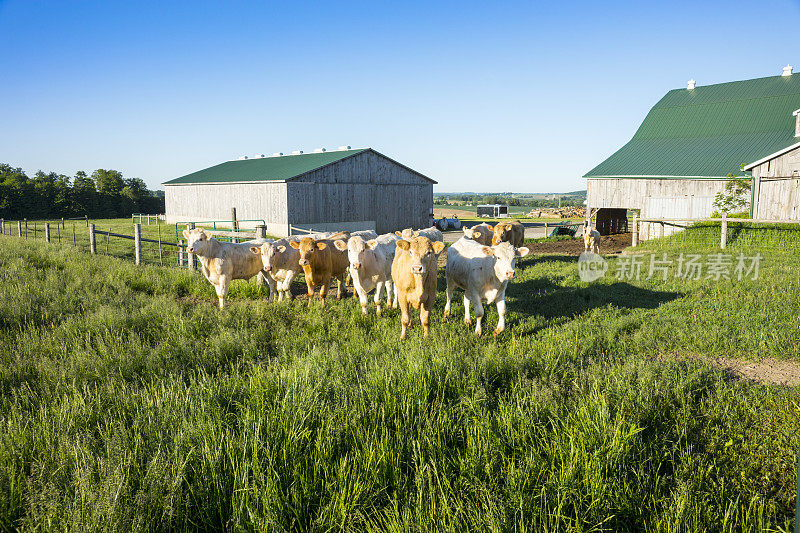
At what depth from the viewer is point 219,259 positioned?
1080 cm

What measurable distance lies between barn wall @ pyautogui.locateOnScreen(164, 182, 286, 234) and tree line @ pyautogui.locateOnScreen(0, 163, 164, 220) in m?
23.3

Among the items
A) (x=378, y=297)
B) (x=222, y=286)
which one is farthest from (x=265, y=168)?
(x=378, y=297)

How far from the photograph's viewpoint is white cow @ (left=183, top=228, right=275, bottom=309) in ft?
35.1

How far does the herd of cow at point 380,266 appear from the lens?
806cm

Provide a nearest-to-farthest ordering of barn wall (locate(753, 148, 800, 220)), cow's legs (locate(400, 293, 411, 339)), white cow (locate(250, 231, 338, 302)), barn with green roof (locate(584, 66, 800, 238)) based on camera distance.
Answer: cow's legs (locate(400, 293, 411, 339)) < white cow (locate(250, 231, 338, 302)) < barn wall (locate(753, 148, 800, 220)) < barn with green roof (locate(584, 66, 800, 238))

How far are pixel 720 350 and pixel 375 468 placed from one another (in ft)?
20.1

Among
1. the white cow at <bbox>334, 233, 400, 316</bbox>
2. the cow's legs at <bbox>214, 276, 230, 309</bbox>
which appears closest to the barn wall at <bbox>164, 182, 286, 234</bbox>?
the cow's legs at <bbox>214, 276, 230, 309</bbox>

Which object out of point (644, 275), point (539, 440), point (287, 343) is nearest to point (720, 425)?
point (539, 440)

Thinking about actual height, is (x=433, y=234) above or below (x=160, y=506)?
above

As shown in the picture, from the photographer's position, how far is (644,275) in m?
13.4

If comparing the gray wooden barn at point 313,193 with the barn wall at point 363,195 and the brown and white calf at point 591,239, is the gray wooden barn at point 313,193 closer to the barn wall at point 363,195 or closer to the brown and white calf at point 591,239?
the barn wall at point 363,195

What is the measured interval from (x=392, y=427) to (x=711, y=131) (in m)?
33.6

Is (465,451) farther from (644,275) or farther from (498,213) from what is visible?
(498,213)

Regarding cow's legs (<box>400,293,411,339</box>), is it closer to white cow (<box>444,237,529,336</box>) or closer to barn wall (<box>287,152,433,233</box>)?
white cow (<box>444,237,529,336</box>)
